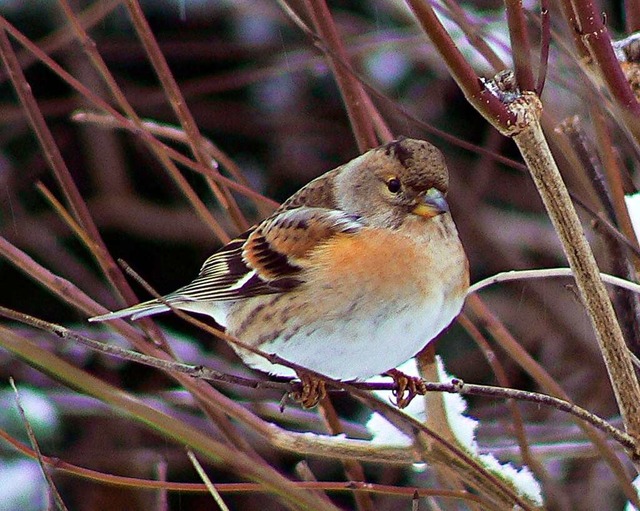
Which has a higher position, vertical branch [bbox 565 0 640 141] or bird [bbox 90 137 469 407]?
vertical branch [bbox 565 0 640 141]

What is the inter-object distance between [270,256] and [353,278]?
31 cm

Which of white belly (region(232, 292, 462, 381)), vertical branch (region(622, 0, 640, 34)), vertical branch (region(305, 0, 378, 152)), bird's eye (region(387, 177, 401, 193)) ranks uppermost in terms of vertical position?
vertical branch (region(622, 0, 640, 34))

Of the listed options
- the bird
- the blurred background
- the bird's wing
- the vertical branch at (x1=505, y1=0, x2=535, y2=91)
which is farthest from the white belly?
the blurred background

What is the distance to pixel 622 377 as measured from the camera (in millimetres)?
1413

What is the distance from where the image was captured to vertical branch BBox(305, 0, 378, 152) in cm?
180

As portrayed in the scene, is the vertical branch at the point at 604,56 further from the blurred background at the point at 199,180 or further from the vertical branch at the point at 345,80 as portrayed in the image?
the blurred background at the point at 199,180

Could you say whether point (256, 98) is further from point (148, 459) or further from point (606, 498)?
point (606, 498)

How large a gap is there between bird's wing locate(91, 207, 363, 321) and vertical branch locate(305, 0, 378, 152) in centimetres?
36

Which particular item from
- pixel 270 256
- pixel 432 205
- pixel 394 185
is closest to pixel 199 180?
pixel 270 256

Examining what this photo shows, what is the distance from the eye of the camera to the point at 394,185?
2.21m

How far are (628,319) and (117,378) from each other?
9.87 feet

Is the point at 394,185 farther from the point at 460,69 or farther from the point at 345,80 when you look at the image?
the point at 460,69

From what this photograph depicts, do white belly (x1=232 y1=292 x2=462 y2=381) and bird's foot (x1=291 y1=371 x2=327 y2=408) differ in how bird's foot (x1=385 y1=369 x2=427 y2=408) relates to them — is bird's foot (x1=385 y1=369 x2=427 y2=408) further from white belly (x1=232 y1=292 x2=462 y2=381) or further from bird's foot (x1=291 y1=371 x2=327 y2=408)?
bird's foot (x1=291 y1=371 x2=327 y2=408)

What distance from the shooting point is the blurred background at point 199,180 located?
162 inches
